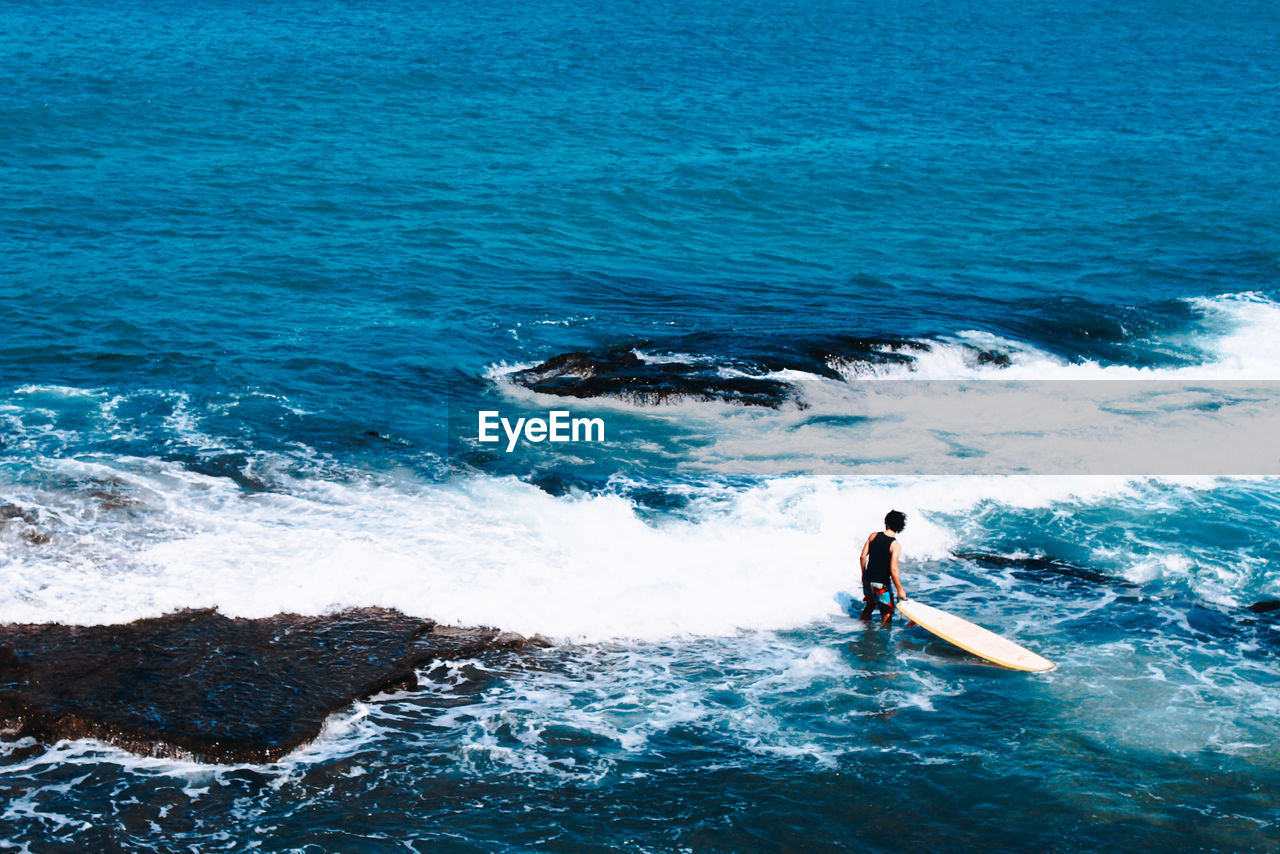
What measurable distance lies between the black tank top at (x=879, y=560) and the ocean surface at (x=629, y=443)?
0.63 metres

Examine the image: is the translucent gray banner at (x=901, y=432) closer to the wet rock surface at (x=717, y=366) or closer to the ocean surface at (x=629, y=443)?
the ocean surface at (x=629, y=443)

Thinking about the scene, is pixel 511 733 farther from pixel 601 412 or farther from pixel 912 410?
pixel 912 410

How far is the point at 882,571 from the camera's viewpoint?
12.9 m

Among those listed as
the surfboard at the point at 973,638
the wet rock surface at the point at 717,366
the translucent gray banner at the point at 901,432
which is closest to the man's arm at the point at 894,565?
the surfboard at the point at 973,638

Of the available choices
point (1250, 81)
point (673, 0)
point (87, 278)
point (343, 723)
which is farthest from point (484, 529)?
point (673, 0)

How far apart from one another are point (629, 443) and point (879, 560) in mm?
6043

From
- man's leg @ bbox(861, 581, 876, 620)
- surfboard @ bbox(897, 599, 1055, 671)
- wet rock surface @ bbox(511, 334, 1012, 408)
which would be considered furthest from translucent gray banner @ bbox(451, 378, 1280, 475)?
surfboard @ bbox(897, 599, 1055, 671)

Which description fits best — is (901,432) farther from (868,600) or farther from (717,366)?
(868,600)

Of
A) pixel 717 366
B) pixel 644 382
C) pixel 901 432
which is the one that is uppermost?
pixel 717 366

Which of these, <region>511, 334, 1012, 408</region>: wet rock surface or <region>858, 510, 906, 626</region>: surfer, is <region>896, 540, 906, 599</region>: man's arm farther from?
<region>511, 334, 1012, 408</region>: wet rock surface

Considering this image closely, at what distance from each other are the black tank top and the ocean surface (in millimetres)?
635

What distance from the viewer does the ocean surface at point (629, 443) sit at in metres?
9.88

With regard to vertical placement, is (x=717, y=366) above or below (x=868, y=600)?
above

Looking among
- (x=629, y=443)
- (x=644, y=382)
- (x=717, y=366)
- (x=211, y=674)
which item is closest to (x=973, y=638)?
(x=629, y=443)
